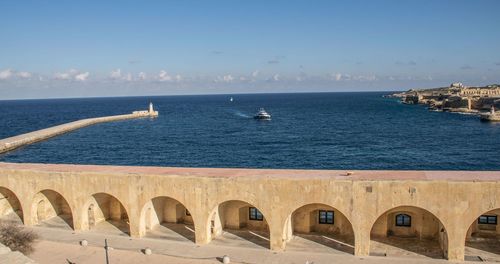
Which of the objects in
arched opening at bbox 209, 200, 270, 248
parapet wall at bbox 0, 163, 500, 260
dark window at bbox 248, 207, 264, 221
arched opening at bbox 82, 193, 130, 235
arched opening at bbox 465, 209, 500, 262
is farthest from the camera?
arched opening at bbox 82, 193, 130, 235

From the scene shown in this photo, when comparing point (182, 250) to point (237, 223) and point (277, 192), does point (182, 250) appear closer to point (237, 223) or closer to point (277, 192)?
point (237, 223)

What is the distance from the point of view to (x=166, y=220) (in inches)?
990

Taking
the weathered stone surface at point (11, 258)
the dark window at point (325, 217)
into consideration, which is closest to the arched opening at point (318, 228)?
the dark window at point (325, 217)

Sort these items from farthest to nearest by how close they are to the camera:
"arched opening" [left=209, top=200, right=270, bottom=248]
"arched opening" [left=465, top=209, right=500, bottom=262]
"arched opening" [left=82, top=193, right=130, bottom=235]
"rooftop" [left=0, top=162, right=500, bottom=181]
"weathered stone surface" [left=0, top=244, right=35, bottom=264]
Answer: "arched opening" [left=82, top=193, right=130, bottom=235], "arched opening" [left=209, top=200, right=270, bottom=248], "rooftop" [left=0, top=162, right=500, bottom=181], "arched opening" [left=465, top=209, right=500, bottom=262], "weathered stone surface" [left=0, top=244, right=35, bottom=264]

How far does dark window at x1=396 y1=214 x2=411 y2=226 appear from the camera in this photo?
72.6 feet

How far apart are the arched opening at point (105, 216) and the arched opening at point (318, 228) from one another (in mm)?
8787

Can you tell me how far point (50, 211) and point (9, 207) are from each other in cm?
277

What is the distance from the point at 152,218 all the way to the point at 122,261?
4205 millimetres

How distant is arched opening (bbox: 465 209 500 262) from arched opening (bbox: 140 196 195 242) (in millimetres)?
13048

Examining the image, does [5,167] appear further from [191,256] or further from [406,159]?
[406,159]

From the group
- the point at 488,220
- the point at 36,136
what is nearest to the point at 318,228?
the point at 488,220

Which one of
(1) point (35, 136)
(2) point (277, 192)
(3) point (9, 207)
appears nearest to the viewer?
(2) point (277, 192)

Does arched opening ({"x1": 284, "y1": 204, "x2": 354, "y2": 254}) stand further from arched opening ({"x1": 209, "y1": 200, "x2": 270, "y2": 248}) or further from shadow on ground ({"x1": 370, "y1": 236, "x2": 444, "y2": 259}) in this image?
arched opening ({"x1": 209, "y1": 200, "x2": 270, "y2": 248})

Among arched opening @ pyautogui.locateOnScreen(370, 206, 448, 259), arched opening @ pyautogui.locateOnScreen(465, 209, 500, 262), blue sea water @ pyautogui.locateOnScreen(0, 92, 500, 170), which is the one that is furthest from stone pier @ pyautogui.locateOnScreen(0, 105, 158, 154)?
arched opening @ pyautogui.locateOnScreen(465, 209, 500, 262)
